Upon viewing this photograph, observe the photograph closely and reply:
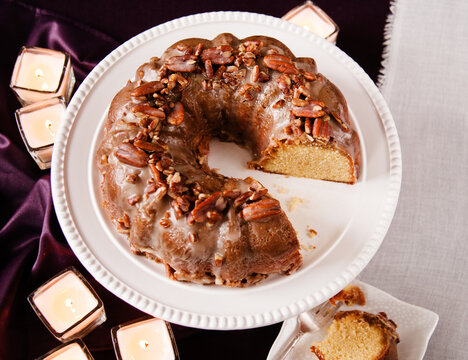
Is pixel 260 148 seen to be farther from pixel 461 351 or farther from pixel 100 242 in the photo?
pixel 461 351

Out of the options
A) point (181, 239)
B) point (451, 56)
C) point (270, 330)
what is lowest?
point (270, 330)

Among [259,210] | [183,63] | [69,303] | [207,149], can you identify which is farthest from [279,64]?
[69,303]

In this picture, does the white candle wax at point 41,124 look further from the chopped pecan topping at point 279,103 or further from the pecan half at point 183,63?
the chopped pecan topping at point 279,103

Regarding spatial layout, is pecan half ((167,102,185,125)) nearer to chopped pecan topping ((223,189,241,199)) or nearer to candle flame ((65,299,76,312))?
chopped pecan topping ((223,189,241,199))

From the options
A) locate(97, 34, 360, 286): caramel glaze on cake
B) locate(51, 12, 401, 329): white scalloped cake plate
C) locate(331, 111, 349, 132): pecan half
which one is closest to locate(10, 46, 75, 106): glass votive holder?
locate(51, 12, 401, 329): white scalloped cake plate

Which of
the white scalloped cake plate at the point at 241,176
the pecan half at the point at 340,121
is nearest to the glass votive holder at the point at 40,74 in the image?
the white scalloped cake plate at the point at 241,176

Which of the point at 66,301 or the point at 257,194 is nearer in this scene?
the point at 257,194

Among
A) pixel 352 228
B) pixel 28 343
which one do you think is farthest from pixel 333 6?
pixel 28 343

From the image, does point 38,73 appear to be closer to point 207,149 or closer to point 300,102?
point 207,149
